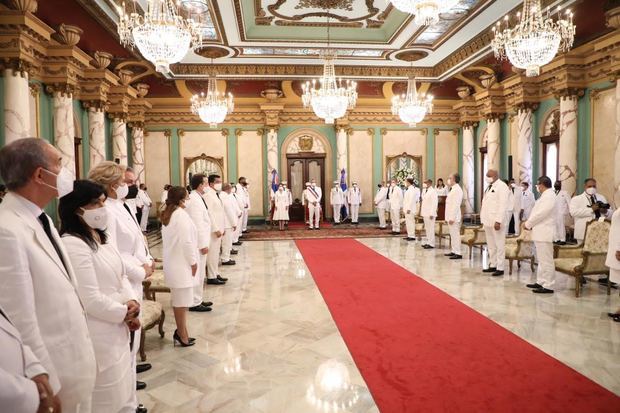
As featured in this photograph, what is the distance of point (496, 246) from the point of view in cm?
825

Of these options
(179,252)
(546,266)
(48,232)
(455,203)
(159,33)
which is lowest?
(546,266)

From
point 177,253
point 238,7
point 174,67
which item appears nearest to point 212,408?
point 177,253

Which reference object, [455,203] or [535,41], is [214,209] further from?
[535,41]

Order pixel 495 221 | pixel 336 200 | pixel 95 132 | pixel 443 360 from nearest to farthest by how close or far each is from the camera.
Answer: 1. pixel 443 360
2. pixel 495 221
3. pixel 95 132
4. pixel 336 200

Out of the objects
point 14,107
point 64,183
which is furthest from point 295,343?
point 14,107

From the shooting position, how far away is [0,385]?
1.40 metres

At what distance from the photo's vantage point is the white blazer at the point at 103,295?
7.50ft

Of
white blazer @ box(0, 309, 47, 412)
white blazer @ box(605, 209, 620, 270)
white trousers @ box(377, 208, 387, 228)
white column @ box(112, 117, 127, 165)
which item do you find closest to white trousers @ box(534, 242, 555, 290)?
white blazer @ box(605, 209, 620, 270)

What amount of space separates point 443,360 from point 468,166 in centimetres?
1515

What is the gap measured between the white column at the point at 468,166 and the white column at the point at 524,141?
155 inches

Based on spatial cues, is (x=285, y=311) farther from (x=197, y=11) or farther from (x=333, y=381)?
(x=197, y=11)

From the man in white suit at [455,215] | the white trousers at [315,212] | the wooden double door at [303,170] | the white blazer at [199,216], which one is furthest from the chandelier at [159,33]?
the wooden double door at [303,170]

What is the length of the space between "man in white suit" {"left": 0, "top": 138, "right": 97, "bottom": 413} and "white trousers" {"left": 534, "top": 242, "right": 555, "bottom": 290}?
6.62m

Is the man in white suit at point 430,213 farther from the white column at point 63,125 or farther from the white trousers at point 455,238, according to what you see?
the white column at point 63,125
